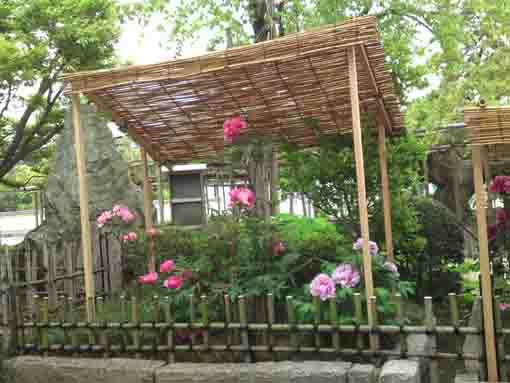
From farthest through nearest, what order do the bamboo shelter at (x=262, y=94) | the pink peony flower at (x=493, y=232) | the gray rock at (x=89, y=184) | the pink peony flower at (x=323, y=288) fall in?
the gray rock at (x=89, y=184)
the pink peony flower at (x=493, y=232)
the pink peony flower at (x=323, y=288)
the bamboo shelter at (x=262, y=94)

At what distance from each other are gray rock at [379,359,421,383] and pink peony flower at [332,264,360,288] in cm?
68

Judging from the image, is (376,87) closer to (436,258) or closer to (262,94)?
(262,94)

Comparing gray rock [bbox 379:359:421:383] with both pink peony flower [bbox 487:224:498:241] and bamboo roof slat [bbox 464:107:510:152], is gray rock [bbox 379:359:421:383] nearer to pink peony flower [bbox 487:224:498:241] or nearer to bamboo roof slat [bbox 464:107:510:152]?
bamboo roof slat [bbox 464:107:510:152]

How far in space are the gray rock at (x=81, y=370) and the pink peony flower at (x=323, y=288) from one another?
129 centimetres

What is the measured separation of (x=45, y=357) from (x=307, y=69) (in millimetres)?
3143

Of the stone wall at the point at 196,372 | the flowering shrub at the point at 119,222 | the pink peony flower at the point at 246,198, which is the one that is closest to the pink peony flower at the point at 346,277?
the stone wall at the point at 196,372

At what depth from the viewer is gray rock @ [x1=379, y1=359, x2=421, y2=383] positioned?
3494 millimetres

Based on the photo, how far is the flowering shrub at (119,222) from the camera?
5980 millimetres

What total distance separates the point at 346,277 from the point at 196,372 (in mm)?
1286

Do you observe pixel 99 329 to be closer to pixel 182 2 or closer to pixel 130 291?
pixel 130 291

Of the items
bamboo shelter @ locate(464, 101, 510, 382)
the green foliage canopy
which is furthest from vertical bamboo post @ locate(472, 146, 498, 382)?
the green foliage canopy

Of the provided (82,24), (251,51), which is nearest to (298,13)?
(82,24)

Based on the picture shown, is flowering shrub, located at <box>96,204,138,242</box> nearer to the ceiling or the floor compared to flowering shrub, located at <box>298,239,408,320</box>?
nearer to the ceiling

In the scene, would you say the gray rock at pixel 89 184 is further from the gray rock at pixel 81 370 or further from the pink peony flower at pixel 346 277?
the pink peony flower at pixel 346 277
